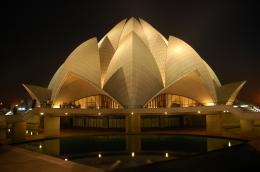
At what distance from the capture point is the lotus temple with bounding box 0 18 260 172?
29875 millimetres

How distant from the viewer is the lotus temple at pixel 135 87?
98.0 ft

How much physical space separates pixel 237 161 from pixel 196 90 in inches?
891

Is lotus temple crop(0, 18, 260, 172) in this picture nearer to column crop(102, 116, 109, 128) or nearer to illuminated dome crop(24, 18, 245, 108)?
illuminated dome crop(24, 18, 245, 108)

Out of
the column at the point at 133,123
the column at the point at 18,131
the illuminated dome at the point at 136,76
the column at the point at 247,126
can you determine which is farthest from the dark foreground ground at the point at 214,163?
the illuminated dome at the point at 136,76

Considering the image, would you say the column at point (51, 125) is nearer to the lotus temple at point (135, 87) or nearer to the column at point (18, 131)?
the lotus temple at point (135, 87)

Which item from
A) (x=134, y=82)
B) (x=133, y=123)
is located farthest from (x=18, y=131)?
(x=134, y=82)

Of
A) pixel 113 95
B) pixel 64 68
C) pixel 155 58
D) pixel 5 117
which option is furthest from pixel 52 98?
pixel 155 58

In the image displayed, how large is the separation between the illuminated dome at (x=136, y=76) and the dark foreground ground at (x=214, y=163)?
18.9 meters

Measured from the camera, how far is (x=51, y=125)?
96.4ft

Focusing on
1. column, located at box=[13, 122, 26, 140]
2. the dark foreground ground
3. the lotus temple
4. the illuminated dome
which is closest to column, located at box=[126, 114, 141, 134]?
the lotus temple

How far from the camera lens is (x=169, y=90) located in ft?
110

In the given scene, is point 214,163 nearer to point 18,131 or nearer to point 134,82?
point 18,131

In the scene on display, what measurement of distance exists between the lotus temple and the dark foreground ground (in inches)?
613

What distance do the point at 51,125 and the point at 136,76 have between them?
10793mm
